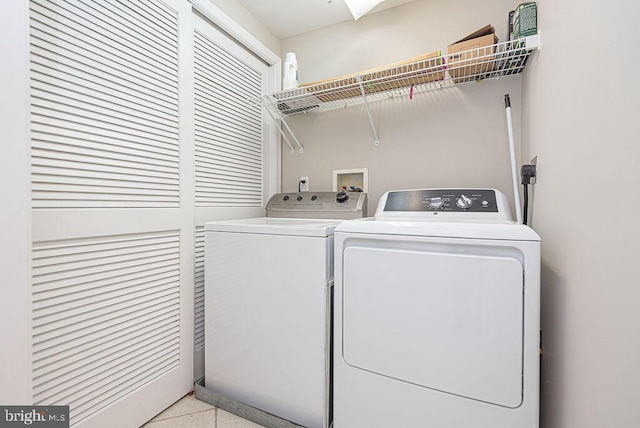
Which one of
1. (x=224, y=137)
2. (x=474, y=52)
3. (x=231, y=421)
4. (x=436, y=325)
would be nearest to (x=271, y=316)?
(x=231, y=421)

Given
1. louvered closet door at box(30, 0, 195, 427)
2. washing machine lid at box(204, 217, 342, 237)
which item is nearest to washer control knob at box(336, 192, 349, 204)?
washing machine lid at box(204, 217, 342, 237)

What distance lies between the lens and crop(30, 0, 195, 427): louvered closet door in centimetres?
106

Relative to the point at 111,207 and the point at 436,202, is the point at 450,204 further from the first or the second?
the point at 111,207

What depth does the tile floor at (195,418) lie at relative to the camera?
140 cm

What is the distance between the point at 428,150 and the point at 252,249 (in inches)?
52.4

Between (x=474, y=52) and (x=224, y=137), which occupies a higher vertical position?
(x=474, y=52)

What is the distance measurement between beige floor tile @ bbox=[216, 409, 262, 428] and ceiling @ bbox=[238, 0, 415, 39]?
8.58 ft

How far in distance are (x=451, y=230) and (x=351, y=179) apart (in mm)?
1208

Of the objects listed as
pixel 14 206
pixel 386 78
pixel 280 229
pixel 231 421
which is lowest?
pixel 231 421

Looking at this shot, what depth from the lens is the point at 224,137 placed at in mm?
1927

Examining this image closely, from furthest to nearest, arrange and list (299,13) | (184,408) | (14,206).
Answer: (299,13) < (184,408) < (14,206)

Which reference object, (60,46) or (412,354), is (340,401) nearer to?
(412,354)

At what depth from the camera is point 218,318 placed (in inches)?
61.1

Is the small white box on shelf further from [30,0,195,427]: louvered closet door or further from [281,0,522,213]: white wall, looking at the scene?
[30,0,195,427]: louvered closet door
